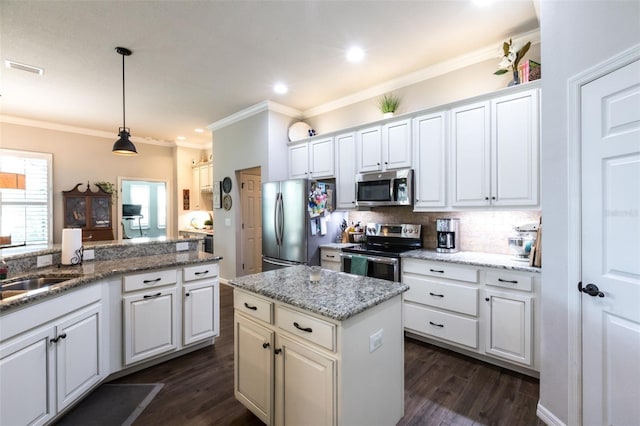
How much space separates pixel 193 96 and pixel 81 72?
122 centimetres

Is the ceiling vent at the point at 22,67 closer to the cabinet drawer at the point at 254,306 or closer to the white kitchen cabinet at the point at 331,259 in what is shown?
the cabinet drawer at the point at 254,306

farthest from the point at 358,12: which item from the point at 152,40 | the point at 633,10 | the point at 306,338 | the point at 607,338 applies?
the point at 607,338

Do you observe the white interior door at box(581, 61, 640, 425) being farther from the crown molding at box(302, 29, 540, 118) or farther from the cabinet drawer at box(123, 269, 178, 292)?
the cabinet drawer at box(123, 269, 178, 292)

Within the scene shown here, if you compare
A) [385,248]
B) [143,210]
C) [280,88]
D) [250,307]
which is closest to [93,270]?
[250,307]

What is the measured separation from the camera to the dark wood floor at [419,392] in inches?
75.2

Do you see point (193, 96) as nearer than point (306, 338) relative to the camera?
No

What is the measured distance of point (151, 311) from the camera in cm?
247

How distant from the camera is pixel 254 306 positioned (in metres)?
1.77

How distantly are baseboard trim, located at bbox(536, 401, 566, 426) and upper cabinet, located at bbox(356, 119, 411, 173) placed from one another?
2.33 meters

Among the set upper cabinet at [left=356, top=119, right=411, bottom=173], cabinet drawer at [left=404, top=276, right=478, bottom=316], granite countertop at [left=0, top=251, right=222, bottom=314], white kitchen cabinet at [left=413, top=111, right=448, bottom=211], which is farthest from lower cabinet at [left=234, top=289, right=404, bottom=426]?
upper cabinet at [left=356, top=119, right=411, bottom=173]

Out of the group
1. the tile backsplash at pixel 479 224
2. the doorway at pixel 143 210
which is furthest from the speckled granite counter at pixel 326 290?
the doorway at pixel 143 210

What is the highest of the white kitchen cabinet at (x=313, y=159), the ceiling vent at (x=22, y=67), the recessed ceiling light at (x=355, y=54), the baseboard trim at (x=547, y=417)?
the recessed ceiling light at (x=355, y=54)

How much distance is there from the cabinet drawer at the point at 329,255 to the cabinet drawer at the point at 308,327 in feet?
6.84

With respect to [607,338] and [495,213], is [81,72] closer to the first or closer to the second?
[495,213]
